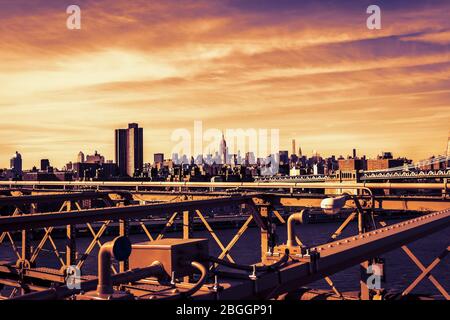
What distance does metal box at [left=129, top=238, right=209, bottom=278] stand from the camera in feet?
18.0

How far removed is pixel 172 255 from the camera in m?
5.47

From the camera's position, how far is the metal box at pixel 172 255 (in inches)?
217

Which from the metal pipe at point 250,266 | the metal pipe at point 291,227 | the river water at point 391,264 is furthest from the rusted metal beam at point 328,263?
the river water at point 391,264

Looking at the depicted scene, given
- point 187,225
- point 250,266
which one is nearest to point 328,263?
point 250,266

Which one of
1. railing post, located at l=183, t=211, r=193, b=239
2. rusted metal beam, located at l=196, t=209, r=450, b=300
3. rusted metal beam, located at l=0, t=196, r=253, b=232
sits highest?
rusted metal beam, located at l=0, t=196, r=253, b=232

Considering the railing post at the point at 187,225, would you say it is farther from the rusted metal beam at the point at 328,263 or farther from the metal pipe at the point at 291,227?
the metal pipe at the point at 291,227

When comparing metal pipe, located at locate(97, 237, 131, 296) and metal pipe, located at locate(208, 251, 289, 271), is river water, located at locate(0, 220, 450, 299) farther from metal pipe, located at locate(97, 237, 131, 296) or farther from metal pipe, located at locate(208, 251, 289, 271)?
metal pipe, located at locate(97, 237, 131, 296)

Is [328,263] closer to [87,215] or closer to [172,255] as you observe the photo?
[172,255]

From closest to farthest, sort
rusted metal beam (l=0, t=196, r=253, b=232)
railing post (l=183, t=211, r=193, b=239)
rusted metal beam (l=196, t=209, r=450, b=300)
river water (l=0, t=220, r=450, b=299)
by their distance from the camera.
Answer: rusted metal beam (l=196, t=209, r=450, b=300)
rusted metal beam (l=0, t=196, r=253, b=232)
railing post (l=183, t=211, r=193, b=239)
river water (l=0, t=220, r=450, b=299)

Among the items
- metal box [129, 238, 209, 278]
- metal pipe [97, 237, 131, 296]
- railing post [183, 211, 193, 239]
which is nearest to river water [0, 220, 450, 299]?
railing post [183, 211, 193, 239]

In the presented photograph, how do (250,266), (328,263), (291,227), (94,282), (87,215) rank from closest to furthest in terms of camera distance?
(94,282) < (250,266) < (328,263) < (291,227) < (87,215)

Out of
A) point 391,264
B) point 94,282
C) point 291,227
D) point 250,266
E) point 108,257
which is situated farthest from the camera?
point 391,264

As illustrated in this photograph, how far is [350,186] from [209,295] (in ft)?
31.8
